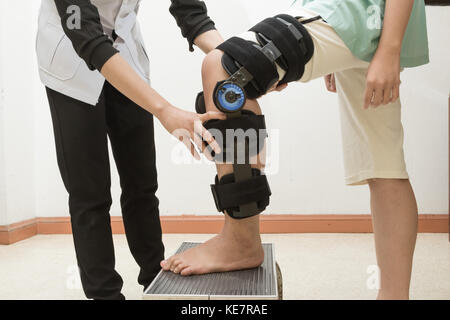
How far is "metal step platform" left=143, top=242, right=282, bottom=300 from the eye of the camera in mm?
718

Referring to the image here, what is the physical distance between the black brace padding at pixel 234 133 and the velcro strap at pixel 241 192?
5 centimetres

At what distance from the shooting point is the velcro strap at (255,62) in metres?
0.75

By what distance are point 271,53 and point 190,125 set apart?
8.2 inches

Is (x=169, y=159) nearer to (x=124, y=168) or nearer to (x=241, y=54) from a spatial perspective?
(x=124, y=168)

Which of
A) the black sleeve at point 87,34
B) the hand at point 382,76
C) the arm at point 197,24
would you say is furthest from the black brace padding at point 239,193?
the arm at point 197,24

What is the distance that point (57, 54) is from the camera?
103cm

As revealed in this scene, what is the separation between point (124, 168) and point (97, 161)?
0.40 ft

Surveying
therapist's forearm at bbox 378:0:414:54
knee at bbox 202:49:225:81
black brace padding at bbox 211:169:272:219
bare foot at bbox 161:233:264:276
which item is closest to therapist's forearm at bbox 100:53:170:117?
knee at bbox 202:49:225:81

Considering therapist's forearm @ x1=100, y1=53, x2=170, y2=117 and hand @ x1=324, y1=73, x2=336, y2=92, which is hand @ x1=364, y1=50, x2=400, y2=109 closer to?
hand @ x1=324, y1=73, x2=336, y2=92

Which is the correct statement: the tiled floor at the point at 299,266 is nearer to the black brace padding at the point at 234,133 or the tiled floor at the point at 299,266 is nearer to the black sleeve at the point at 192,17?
the black brace padding at the point at 234,133

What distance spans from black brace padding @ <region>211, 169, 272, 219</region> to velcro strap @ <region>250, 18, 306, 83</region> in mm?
210

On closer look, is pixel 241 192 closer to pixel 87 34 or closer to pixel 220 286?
pixel 220 286
